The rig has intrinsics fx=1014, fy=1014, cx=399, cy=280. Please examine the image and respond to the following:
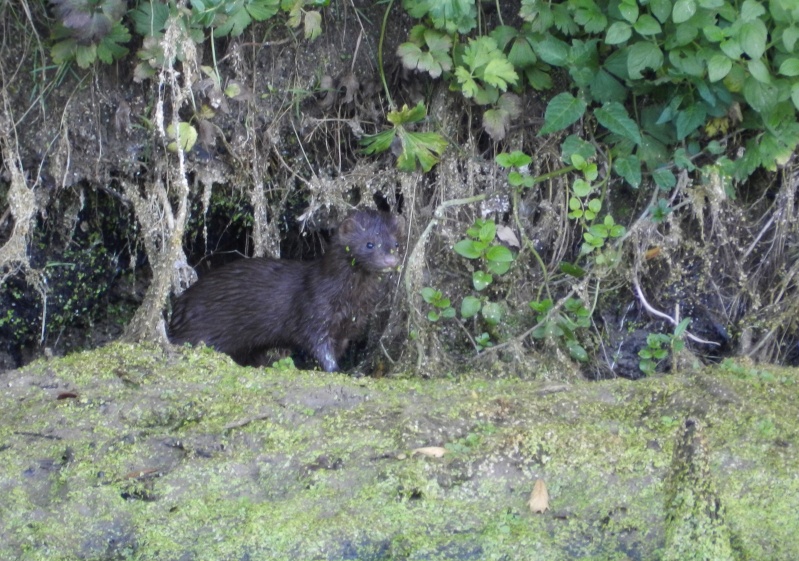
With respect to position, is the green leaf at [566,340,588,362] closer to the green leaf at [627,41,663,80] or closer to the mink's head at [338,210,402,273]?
the mink's head at [338,210,402,273]

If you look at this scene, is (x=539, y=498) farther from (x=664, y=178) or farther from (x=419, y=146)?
(x=419, y=146)

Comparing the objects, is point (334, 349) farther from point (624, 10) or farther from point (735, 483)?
point (735, 483)

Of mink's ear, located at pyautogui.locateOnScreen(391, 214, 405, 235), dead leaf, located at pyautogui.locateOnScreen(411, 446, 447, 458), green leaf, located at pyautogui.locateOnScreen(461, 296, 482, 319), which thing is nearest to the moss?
dead leaf, located at pyautogui.locateOnScreen(411, 446, 447, 458)

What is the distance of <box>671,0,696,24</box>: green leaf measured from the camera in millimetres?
3842

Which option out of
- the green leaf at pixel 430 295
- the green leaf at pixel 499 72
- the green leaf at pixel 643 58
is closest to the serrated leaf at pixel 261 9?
the green leaf at pixel 499 72

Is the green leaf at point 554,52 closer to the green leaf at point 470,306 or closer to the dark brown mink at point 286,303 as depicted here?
the green leaf at point 470,306

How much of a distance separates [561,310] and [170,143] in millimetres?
1863

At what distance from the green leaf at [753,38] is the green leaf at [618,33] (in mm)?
424

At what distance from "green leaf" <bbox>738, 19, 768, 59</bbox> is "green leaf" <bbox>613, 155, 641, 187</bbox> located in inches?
27.9

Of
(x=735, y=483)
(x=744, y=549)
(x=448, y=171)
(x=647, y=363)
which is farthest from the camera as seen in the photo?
(x=448, y=171)

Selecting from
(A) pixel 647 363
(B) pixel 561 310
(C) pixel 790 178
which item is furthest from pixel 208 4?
(C) pixel 790 178

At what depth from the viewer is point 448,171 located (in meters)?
4.74

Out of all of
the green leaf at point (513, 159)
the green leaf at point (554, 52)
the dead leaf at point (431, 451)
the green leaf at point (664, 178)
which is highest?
the green leaf at point (554, 52)

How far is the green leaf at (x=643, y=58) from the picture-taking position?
403cm
